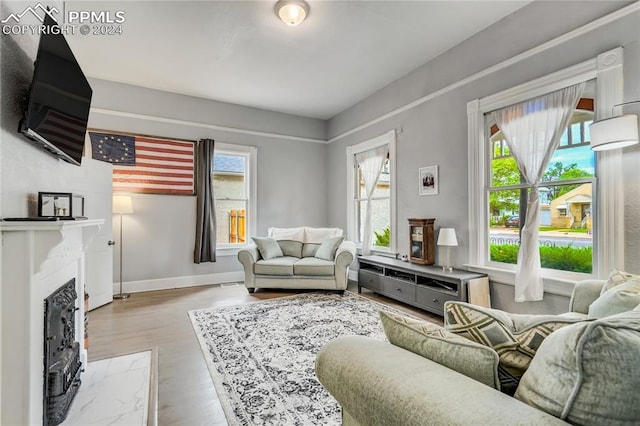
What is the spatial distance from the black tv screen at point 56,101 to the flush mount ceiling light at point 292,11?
174cm

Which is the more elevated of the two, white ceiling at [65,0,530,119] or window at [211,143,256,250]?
white ceiling at [65,0,530,119]

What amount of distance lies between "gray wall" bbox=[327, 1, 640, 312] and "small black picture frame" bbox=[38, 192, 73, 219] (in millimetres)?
3626

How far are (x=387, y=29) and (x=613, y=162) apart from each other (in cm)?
237

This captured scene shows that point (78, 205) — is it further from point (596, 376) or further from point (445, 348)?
point (596, 376)

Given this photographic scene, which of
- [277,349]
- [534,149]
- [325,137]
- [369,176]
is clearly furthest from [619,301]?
[325,137]

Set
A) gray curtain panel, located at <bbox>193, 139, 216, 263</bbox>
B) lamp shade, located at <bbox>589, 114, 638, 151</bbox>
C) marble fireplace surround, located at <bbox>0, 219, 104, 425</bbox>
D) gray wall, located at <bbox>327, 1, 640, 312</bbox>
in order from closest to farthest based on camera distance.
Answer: marble fireplace surround, located at <bbox>0, 219, 104, 425</bbox>
lamp shade, located at <bbox>589, 114, 638, 151</bbox>
gray wall, located at <bbox>327, 1, 640, 312</bbox>
gray curtain panel, located at <bbox>193, 139, 216, 263</bbox>

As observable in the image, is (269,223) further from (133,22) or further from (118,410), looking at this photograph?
(118,410)

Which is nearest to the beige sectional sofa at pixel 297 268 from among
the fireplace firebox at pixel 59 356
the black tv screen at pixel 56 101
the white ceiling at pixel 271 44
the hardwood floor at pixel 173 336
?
the hardwood floor at pixel 173 336

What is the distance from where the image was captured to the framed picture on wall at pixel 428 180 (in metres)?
3.85

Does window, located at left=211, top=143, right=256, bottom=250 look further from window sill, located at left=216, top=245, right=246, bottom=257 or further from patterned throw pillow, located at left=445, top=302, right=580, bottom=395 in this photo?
patterned throw pillow, located at left=445, top=302, right=580, bottom=395

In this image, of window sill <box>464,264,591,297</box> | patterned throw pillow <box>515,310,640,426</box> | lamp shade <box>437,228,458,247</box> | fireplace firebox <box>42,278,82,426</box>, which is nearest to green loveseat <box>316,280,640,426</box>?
patterned throw pillow <box>515,310,640,426</box>

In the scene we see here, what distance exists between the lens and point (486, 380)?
2.82 ft

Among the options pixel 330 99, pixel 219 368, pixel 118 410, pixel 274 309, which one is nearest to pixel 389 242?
pixel 274 309

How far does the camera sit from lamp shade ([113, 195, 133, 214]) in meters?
4.13
